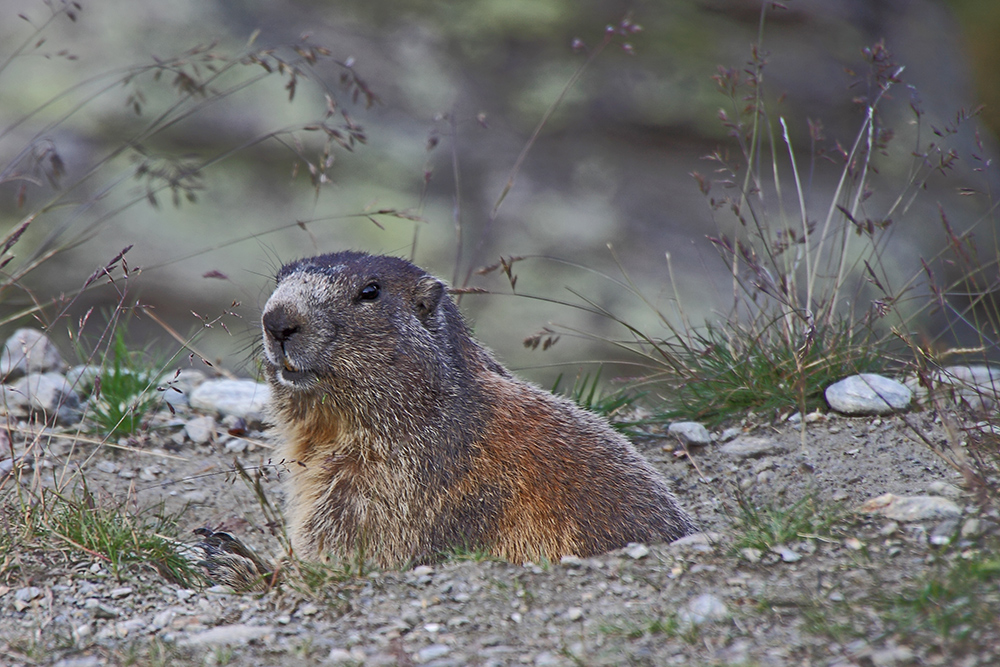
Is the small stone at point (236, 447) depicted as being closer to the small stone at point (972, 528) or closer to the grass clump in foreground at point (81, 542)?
the grass clump in foreground at point (81, 542)

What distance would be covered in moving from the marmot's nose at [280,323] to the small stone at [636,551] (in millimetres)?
1607

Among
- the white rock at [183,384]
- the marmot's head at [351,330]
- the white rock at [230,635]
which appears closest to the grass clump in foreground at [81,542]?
the white rock at [230,635]

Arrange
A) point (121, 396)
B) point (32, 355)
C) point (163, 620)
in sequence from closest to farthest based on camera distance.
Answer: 1. point (163, 620)
2. point (121, 396)
3. point (32, 355)

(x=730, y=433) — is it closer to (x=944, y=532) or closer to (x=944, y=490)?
(x=944, y=490)

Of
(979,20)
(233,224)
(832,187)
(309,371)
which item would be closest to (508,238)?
(233,224)

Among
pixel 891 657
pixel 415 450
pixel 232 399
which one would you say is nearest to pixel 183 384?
pixel 232 399

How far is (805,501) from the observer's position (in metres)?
3.36

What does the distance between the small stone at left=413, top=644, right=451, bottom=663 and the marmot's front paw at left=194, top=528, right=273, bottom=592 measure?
1.24 metres

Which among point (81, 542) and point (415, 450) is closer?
point (81, 542)

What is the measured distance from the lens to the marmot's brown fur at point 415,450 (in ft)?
12.3

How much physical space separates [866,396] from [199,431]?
13.0ft

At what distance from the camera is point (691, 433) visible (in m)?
5.17

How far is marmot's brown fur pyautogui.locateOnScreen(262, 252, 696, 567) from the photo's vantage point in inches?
148

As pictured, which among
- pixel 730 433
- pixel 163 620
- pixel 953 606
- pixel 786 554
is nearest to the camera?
pixel 953 606
